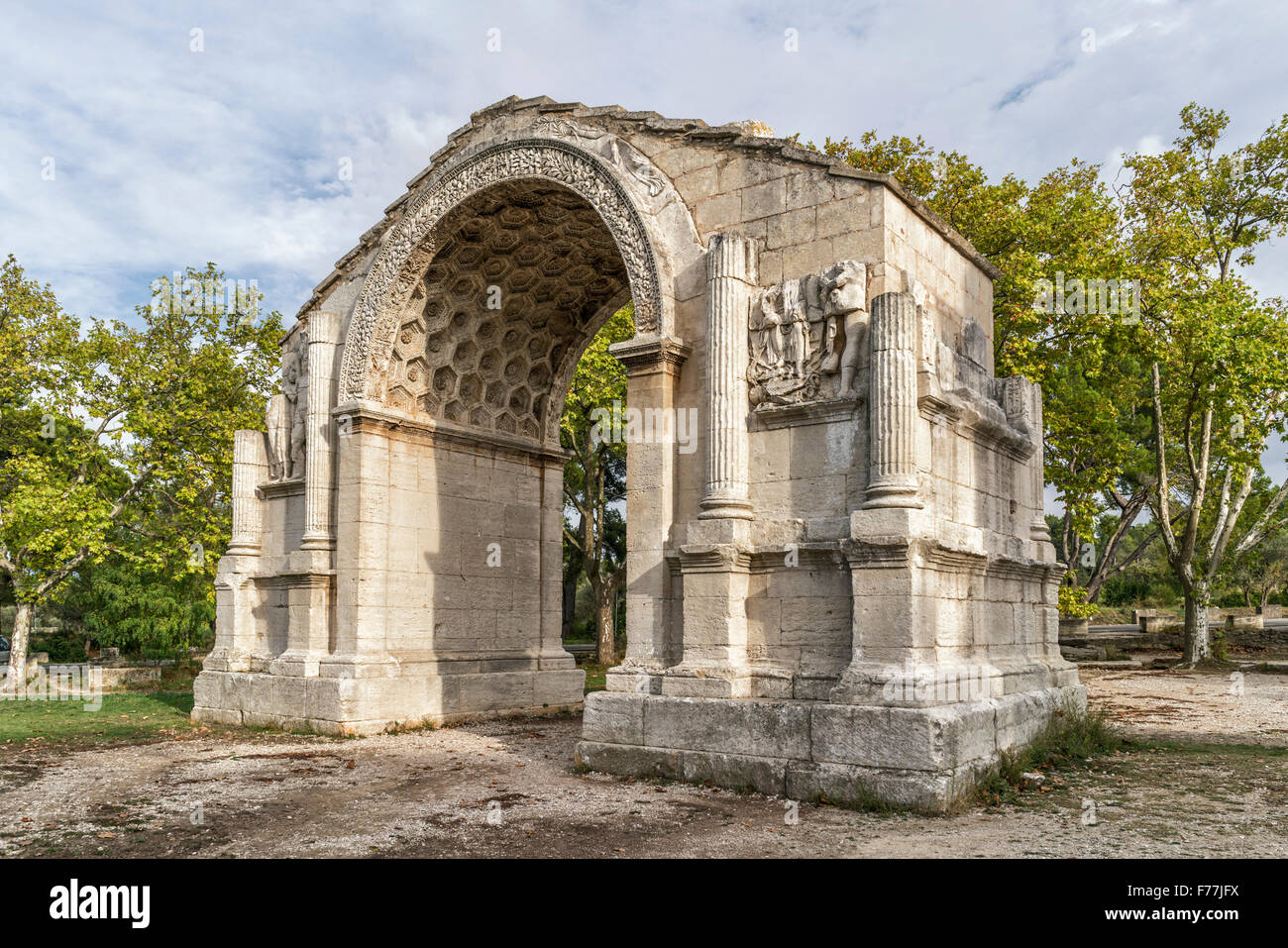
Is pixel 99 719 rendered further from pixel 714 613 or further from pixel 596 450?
pixel 596 450

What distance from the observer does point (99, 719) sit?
14055mm

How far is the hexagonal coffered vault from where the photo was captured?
1217 centimetres

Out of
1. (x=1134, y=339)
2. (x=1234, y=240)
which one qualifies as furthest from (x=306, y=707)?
(x=1234, y=240)

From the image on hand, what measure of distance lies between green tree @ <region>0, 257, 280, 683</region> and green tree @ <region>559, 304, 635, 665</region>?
6761mm

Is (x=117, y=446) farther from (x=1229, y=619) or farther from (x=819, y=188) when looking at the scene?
(x=1229, y=619)

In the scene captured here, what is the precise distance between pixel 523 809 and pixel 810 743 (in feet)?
7.33

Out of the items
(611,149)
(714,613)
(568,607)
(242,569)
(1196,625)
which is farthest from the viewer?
(568,607)

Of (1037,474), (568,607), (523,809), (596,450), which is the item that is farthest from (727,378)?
(568,607)

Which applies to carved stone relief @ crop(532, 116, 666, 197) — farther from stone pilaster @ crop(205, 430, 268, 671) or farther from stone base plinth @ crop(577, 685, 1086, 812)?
stone pilaster @ crop(205, 430, 268, 671)

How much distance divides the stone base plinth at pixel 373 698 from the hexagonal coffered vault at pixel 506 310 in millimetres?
3484

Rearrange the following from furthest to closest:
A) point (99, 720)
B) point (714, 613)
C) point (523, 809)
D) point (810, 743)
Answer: point (99, 720)
point (714, 613)
point (810, 743)
point (523, 809)

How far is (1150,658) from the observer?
25.4 m

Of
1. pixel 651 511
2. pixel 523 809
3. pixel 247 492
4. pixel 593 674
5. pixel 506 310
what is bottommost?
pixel 593 674

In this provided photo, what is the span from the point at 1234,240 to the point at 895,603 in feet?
60.3
